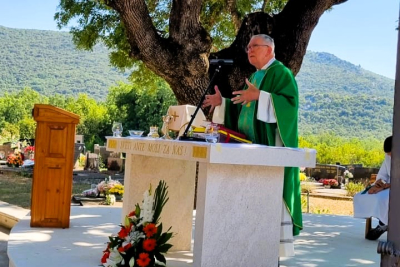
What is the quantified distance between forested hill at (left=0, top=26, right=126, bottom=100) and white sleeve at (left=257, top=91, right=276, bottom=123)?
83195mm

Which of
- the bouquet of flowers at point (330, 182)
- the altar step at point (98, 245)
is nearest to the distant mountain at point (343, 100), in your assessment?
the bouquet of flowers at point (330, 182)

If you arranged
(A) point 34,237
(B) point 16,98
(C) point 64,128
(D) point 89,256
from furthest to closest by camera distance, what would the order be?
(B) point 16,98 → (C) point 64,128 → (A) point 34,237 → (D) point 89,256


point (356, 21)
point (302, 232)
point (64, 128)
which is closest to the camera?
point (64, 128)

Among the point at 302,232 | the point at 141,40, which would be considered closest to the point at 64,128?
the point at 141,40

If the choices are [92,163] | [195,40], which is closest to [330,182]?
[92,163]

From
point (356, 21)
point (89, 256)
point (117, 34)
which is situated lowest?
point (89, 256)

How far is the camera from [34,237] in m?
6.05

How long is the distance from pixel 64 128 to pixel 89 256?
183 centimetres

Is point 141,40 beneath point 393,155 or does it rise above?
above

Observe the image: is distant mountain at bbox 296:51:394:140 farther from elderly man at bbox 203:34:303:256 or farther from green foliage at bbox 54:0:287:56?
elderly man at bbox 203:34:303:256

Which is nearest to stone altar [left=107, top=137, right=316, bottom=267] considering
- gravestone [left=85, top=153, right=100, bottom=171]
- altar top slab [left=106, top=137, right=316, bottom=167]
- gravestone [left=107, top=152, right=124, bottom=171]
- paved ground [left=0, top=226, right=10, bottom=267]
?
altar top slab [left=106, top=137, right=316, bottom=167]

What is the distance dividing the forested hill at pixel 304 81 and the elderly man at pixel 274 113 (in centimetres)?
6501

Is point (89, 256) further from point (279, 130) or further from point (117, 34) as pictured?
point (117, 34)

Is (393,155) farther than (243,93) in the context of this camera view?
No
